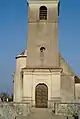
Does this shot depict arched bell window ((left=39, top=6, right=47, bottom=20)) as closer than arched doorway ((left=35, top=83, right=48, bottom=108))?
No

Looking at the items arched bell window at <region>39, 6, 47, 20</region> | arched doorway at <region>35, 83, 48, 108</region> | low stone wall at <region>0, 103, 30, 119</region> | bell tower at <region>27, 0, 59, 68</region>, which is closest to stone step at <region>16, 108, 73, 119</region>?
low stone wall at <region>0, 103, 30, 119</region>

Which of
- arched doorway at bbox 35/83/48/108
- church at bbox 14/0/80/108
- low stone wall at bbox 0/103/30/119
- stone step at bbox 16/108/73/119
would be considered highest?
church at bbox 14/0/80/108

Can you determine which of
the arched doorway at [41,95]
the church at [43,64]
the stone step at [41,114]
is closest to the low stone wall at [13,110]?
the stone step at [41,114]

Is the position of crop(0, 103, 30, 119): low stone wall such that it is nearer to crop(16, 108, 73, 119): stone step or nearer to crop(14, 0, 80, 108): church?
crop(16, 108, 73, 119): stone step

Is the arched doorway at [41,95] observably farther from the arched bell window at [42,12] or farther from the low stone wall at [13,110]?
the arched bell window at [42,12]

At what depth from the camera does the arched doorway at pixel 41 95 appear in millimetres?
28156

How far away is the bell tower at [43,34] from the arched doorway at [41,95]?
7.58ft

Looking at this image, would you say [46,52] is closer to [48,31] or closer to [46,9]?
[48,31]

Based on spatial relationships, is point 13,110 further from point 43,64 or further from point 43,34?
point 43,34

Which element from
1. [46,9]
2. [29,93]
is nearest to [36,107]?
[29,93]

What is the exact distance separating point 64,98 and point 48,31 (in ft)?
25.7

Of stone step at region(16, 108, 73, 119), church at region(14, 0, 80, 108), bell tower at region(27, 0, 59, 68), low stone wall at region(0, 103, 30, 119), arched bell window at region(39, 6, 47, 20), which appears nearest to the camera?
low stone wall at region(0, 103, 30, 119)

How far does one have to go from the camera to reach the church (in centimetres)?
2809

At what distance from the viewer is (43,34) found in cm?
2989
